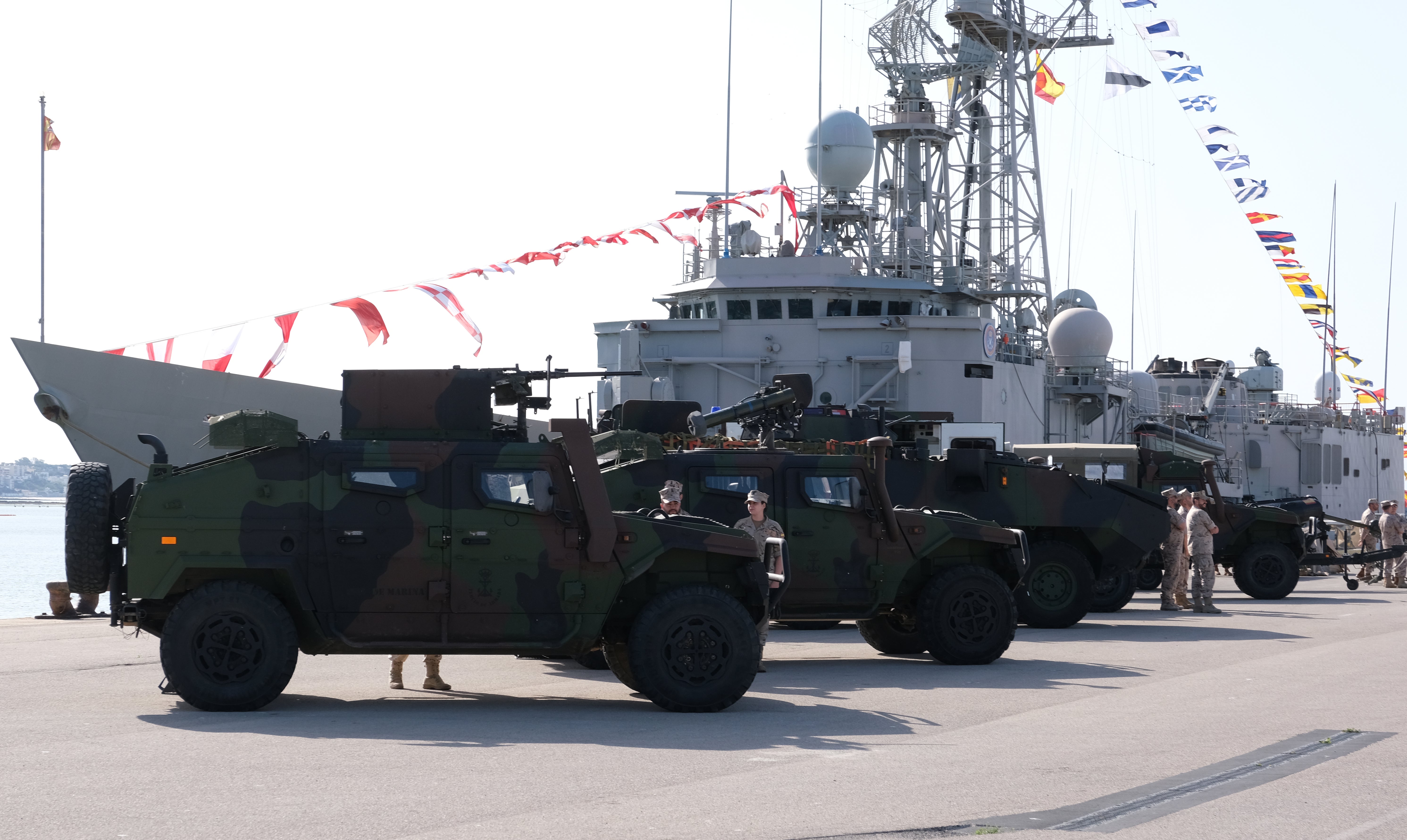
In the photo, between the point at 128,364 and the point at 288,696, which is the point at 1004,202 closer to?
the point at 128,364

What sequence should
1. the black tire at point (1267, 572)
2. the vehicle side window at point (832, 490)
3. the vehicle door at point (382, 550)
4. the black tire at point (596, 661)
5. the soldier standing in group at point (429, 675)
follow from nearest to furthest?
the vehicle door at point (382, 550) → the soldier standing in group at point (429, 675) → the black tire at point (596, 661) → the vehicle side window at point (832, 490) → the black tire at point (1267, 572)

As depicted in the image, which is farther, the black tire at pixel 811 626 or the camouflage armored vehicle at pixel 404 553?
the black tire at pixel 811 626

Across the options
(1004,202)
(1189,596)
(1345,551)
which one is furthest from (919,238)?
(1189,596)

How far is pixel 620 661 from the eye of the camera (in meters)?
9.39

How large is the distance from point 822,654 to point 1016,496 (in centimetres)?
370

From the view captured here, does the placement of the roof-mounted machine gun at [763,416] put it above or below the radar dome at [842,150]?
below

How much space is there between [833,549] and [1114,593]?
6871mm

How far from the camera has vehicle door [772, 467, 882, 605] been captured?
38.2 feet

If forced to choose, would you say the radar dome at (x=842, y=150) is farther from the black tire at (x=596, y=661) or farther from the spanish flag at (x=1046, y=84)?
the black tire at (x=596, y=661)

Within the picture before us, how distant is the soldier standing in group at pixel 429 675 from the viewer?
962cm

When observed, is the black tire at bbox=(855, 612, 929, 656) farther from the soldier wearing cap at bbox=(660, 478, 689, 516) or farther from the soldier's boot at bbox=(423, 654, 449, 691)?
the soldier's boot at bbox=(423, 654, 449, 691)

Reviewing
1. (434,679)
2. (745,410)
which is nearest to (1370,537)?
(745,410)

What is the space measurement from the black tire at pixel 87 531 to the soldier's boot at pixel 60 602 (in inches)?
306

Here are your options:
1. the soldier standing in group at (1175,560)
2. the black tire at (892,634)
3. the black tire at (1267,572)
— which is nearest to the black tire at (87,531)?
the black tire at (892,634)
